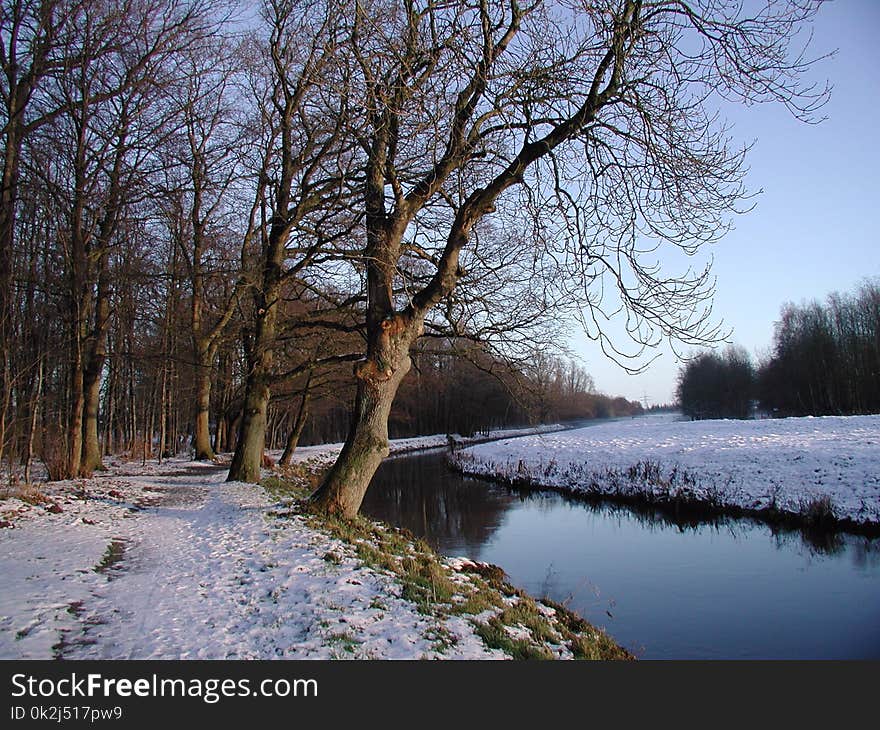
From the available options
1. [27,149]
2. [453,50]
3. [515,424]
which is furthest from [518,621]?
[515,424]

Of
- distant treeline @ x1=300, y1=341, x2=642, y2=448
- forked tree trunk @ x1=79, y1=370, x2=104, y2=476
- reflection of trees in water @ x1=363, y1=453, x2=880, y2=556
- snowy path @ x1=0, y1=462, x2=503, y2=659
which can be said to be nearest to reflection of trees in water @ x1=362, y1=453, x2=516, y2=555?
reflection of trees in water @ x1=363, y1=453, x2=880, y2=556

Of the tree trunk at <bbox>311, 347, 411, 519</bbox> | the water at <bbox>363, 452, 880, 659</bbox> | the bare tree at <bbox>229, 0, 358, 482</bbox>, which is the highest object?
the bare tree at <bbox>229, 0, 358, 482</bbox>

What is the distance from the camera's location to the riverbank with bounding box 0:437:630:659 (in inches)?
166

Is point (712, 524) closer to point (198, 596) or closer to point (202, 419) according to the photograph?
point (198, 596)

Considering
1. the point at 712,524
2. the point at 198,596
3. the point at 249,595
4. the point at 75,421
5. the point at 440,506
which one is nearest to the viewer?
the point at 198,596

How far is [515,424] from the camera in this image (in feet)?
249

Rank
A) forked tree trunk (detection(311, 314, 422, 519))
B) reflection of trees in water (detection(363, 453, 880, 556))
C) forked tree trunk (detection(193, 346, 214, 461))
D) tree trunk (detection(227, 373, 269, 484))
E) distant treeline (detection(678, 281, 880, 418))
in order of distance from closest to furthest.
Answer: forked tree trunk (detection(311, 314, 422, 519)) → reflection of trees in water (detection(363, 453, 880, 556)) → tree trunk (detection(227, 373, 269, 484)) → forked tree trunk (detection(193, 346, 214, 461)) → distant treeline (detection(678, 281, 880, 418))

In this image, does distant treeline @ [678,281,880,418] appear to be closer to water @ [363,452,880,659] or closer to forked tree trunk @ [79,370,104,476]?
water @ [363,452,880,659]

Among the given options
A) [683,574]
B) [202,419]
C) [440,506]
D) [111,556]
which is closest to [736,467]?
[440,506]

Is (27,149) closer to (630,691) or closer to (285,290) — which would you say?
(285,290)

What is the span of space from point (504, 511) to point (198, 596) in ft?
39.0

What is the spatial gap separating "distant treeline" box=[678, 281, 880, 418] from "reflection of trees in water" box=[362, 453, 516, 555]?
1470 inches

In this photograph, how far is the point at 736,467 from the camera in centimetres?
1780

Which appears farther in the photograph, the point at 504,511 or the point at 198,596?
the point at 504,511
